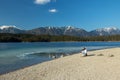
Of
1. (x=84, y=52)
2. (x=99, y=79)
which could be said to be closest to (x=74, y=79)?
(x=99, y=79)

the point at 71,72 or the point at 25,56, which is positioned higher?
the point at 71,72

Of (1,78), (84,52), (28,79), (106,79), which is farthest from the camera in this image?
(84,52)

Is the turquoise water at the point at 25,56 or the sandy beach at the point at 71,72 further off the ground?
the sandy beach at the point at 71,72

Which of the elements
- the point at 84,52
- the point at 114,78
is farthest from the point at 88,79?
the point at 84,52

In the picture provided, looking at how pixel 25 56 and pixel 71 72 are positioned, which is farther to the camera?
pixel 25 56

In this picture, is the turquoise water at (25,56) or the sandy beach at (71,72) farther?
the turquoise water at (25,56)

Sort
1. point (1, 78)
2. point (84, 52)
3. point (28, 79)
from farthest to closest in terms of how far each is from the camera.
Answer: point (84, 52) < point (1, 78) < point (28, 79)

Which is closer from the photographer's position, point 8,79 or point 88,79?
point 88,79

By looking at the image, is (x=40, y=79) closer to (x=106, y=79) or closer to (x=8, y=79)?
(x=8, y=79)

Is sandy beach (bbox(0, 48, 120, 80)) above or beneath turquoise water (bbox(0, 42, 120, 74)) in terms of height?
above

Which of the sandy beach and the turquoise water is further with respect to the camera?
the turquoise water

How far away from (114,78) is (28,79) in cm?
611

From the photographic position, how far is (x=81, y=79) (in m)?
16.3

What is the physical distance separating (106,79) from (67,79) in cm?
267
